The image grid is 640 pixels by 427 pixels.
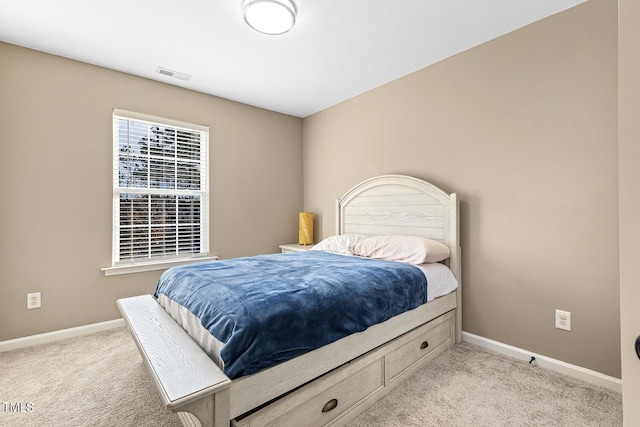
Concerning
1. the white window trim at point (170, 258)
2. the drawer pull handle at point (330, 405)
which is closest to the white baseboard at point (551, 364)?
the drawer pull handle at point (330, 405)

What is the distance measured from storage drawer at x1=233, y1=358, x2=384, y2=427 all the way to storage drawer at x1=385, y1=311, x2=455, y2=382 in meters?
0.13

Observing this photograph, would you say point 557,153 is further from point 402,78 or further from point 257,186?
point 257,186

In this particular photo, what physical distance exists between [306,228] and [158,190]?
181 cm

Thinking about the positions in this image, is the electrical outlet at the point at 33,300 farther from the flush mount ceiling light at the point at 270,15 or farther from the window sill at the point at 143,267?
the flush mount ceiling light at the point at 270,15

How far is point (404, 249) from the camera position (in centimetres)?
257

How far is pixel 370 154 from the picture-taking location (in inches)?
140

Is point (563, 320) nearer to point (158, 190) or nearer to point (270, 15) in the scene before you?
point (270, 15)

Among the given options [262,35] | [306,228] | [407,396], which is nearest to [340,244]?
[306,228]

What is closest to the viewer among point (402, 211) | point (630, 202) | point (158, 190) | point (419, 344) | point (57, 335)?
point (630, 202)

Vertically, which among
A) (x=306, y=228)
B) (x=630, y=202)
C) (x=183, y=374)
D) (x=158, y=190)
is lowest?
(x=183, y=374)

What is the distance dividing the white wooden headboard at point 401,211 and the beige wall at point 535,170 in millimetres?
144

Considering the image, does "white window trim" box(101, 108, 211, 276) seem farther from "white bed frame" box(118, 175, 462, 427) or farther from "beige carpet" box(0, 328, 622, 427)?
"white bed frame" box(118, 175, 462, 427)

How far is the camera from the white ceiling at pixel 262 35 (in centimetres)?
213

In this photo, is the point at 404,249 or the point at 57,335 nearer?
the point at 404,249
